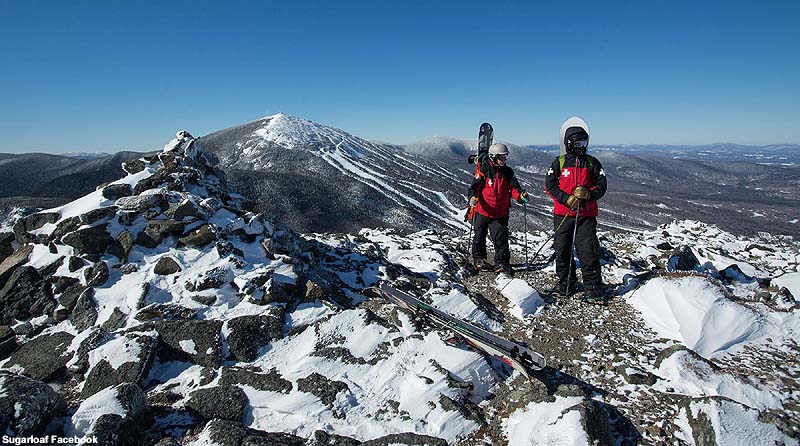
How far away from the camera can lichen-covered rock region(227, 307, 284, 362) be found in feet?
19.4

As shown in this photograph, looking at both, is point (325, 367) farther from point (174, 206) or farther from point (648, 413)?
point (174, 206)

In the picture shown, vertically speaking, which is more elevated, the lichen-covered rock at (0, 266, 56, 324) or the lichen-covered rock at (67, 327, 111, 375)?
the lichen-covered rock at (0, 266, 56, 324)

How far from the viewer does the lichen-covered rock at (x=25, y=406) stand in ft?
12.3

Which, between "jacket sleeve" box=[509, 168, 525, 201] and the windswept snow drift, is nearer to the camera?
the windswept snow drift

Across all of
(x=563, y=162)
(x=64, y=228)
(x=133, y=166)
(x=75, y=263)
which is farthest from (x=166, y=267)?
(x=563, y=162)

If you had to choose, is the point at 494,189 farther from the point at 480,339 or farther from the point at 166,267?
the point at 166,267

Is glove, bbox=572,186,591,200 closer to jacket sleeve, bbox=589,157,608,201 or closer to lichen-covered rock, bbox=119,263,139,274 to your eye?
jacket sleeve, bbox=589,157,608,201

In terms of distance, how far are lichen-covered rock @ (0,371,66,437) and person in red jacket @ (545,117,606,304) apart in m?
8.64

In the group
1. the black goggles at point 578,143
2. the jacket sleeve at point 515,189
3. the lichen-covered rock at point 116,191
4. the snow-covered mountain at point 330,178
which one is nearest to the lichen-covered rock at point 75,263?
the lichen-covered rock at point 116,191

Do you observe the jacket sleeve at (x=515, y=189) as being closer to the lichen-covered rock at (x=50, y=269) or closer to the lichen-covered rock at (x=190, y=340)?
the lichen-covered rock at (x=190, y=340)

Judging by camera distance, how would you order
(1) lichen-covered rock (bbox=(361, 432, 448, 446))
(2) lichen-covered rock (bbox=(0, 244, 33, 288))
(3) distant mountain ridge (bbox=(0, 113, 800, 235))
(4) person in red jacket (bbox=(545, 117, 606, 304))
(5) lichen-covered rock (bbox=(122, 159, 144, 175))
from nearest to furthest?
(1) lichen-covered rock (bbox=(361, 432, 448, 446)) < (4) person in red jacket (bbox=(545, 117, 606, 304)) < (2) lichen-covered rock (bbox=(0, 244, 33, 288)) < (5) lichen-covered rock (bbox=(122, 159, 144, 175)) < (3) distant mountain ridge (bbox=(0, 113, 800, 235))

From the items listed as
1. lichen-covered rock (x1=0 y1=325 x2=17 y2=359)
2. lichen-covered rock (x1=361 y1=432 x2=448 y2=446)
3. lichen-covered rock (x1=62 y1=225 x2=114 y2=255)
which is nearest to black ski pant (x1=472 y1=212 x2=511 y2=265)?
lichen-covered rock (x1=361 y1=432 x2=448 y2=446)

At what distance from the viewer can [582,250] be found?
7359 mm

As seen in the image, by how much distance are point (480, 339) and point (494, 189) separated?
4.33m
